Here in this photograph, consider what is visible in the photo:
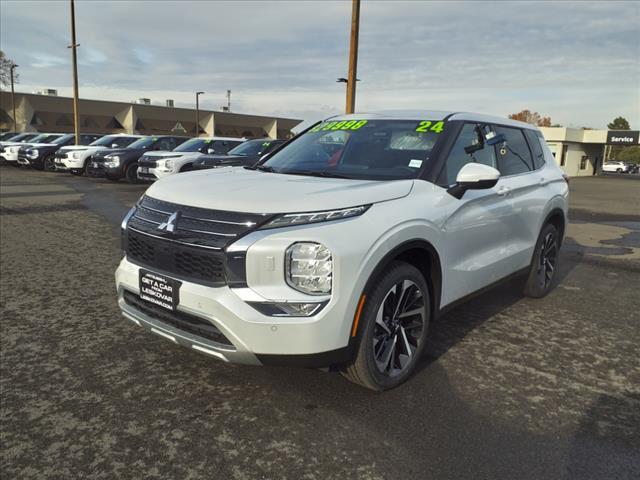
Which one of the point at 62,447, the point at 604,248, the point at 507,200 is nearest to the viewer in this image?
the point at 62,447

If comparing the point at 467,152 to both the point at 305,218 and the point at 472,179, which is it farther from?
the point at 305,218

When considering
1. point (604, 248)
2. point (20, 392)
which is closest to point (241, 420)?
point (20, 392)

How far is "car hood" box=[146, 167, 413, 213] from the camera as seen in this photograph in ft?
9.07

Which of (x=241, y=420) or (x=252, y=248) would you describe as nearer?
(x=252, y=248)

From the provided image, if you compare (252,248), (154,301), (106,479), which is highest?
(252,248)

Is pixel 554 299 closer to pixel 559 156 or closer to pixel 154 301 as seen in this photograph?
pixel 154 301

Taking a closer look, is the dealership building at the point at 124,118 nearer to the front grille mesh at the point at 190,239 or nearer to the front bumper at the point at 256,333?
the front grille mesh at the point at 190,239

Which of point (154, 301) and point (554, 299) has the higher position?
point (154, 301)

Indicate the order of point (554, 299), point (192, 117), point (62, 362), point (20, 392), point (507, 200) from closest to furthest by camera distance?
point (20, 392) → point (62, 362) → point (507, 200) → point (554, 299) → point (192, 117)

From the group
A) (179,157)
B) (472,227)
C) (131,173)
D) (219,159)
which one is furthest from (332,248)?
(131,173)

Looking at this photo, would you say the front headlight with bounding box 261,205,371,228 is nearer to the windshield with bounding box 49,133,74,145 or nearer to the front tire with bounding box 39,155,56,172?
the front tire with bounding box 39,155,56,172

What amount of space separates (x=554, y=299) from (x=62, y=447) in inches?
180

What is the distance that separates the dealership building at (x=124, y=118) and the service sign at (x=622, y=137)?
3217 centimetres

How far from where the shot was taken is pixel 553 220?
5352mm
